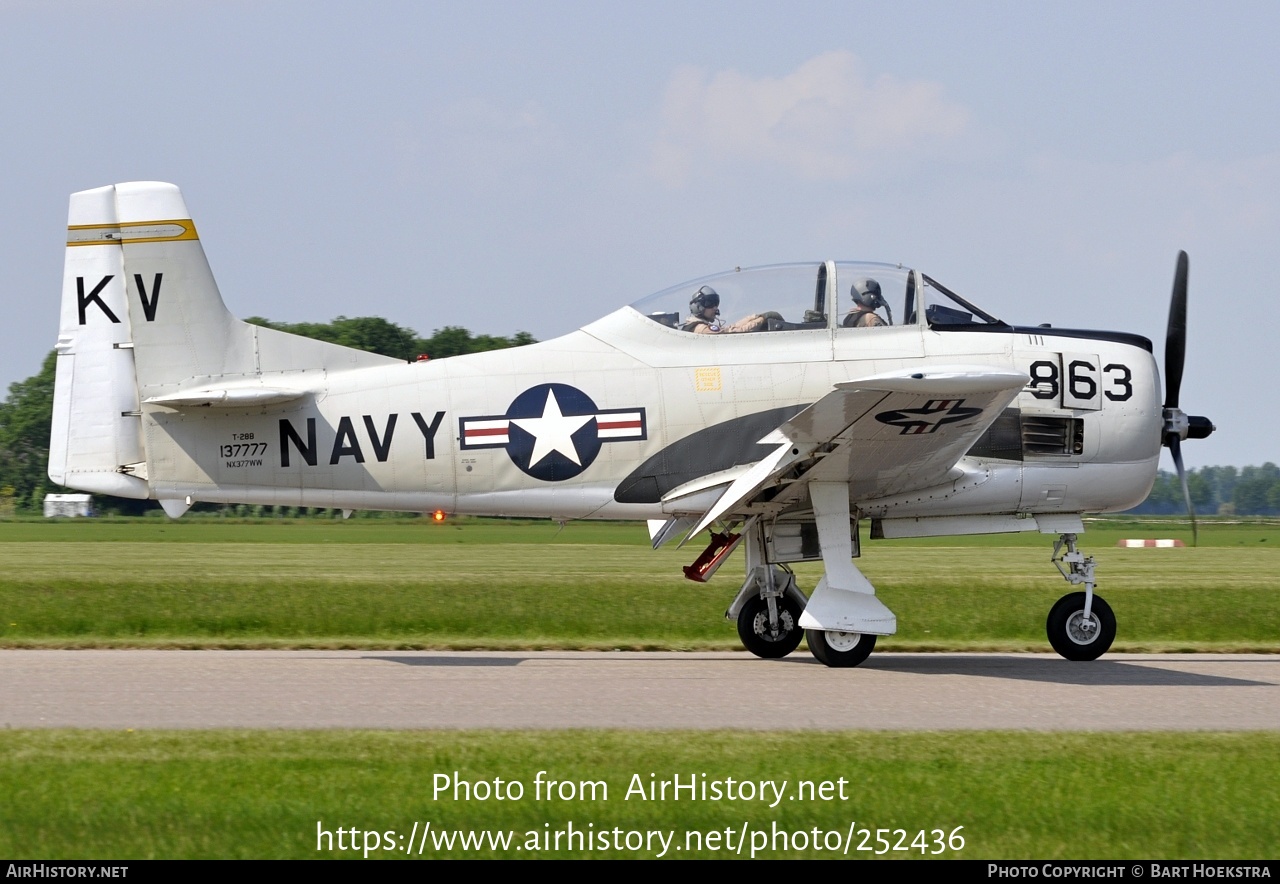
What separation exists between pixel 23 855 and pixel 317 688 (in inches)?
180

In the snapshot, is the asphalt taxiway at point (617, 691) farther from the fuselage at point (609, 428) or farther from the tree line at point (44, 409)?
the tree line at point (44, 409)

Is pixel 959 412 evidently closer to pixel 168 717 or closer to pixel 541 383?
pixel 541 383

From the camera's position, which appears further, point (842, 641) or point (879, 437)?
point (842, 641)

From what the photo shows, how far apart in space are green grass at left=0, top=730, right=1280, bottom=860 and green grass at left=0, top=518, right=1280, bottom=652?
5.88 metres

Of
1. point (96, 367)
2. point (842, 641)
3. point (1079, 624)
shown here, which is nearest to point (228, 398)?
point (96, 367)

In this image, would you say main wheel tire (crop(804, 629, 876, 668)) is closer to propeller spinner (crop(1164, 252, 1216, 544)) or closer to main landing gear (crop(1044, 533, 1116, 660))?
main landing gear (crop(1044, 533, 1116, 660))

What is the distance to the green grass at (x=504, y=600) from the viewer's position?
1435 cm

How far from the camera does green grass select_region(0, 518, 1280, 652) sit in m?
14.4

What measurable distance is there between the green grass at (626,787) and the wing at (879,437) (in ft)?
8.78

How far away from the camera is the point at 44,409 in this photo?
206ft

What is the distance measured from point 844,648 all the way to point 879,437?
1.98 metres

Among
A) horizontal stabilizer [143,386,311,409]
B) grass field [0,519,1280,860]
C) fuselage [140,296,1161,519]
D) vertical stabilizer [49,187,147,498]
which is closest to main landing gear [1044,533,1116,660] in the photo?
fuselage [140,296,1161,519]

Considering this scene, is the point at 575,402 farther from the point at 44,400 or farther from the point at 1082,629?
the point at 44,400

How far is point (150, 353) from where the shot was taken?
11508mm
